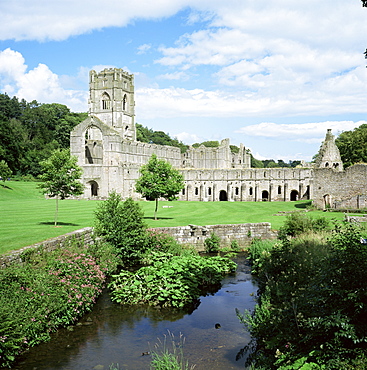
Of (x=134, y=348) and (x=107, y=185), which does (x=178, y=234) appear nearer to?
(x=134, y=348)

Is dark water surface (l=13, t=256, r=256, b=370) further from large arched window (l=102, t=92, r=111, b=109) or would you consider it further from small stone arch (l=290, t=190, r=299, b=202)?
large arched window (l=102, t=92, r=111, b=109)

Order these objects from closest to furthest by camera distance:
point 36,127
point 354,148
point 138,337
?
point 138,337
point 354,148
point 36,127

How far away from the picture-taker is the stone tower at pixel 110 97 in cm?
7594

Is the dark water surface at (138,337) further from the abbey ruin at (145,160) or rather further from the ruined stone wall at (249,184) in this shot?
the ruined stone wall at (249,184)

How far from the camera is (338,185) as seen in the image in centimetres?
3681

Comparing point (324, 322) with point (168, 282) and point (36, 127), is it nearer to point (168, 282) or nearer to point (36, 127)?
point (168, 282)

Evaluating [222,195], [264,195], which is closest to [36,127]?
[222,195]

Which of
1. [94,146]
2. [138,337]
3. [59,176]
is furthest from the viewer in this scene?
[94,146]

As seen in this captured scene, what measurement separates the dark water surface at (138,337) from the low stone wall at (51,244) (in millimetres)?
2476

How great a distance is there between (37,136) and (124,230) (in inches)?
3064

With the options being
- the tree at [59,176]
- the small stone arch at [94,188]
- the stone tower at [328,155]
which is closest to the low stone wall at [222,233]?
the tree at [59,176]

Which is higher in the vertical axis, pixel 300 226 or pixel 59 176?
pixel 59 176

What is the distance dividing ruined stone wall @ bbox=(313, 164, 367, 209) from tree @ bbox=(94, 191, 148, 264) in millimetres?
22550

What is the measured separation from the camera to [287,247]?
14.8 m
